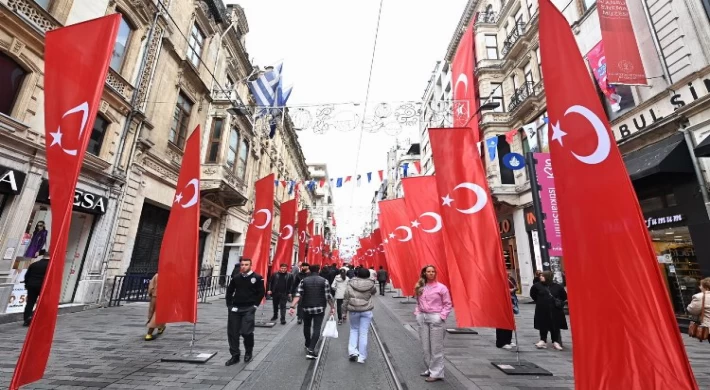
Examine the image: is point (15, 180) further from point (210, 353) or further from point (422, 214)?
point (422, 214)

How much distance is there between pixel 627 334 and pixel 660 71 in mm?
12028

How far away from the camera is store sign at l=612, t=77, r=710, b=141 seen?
8.99 meters

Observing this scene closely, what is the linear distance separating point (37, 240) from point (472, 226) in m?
11.7

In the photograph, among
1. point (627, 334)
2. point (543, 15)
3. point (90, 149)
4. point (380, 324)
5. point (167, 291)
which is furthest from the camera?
point (90, 149)

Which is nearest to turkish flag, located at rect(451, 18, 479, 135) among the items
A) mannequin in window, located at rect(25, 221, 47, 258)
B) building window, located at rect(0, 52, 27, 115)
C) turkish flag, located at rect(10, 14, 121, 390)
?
turkish flag, located at rect(10, 14, 121, 390)

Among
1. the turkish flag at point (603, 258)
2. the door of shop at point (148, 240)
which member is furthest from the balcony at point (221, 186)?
the turkish flag at point (603, 258)

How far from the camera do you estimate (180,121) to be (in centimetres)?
1598

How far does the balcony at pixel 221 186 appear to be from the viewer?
1619cm

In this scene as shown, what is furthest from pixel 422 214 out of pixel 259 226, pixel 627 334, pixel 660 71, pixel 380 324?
pixel 660 71

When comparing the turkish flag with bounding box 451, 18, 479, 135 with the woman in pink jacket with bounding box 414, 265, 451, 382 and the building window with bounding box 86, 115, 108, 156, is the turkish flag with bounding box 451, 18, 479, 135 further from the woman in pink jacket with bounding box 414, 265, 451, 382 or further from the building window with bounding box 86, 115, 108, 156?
the building window with bounding box 86, 115, 108, 156

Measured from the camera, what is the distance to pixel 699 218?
876cm

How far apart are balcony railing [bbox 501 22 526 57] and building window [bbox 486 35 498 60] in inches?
53.4

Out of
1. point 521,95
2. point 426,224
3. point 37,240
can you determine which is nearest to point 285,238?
point 426,224

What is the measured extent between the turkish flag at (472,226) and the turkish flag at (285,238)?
6.39 meters
